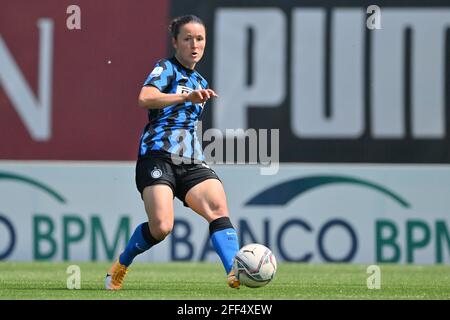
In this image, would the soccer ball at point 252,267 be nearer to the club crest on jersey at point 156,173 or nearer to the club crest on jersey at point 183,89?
the club crest on jersey at point 156,173

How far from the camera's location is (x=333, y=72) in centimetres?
1287

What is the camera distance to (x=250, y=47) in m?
12.9

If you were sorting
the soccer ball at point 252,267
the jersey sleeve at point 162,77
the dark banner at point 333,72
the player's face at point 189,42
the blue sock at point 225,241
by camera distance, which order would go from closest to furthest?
the soccer ball at point 252,267 < the blue sock at point 225,241 < the jersey sleeve at point 162,77 < the player's face at point 189,42 < the dark banner at point 333,72

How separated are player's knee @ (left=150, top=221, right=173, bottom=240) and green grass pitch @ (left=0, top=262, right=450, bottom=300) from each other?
1.38 feet

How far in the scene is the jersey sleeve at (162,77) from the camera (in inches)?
311

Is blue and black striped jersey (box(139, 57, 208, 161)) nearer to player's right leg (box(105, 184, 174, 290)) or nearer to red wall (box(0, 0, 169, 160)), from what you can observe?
player's right leg (box(105, 184, 174, 290))

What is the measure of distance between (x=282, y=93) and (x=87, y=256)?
113 inches

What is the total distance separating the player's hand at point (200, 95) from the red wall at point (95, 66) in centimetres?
545

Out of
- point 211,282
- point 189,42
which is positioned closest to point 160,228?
point 189,42

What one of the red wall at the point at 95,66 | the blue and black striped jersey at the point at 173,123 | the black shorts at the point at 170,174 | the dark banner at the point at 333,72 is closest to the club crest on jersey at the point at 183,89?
the blue and black striped jersey at the point at 173,123

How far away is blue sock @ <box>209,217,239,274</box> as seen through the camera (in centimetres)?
780

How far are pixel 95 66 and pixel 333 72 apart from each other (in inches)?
106

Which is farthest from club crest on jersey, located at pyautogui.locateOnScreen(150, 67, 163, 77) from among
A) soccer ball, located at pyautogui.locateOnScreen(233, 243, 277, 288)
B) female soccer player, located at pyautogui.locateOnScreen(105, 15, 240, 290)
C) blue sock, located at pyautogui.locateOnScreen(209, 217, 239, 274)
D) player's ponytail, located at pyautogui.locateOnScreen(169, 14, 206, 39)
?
soccer ball, located at pyautogui.locateOnScreen(233, 243, 277, 288)
